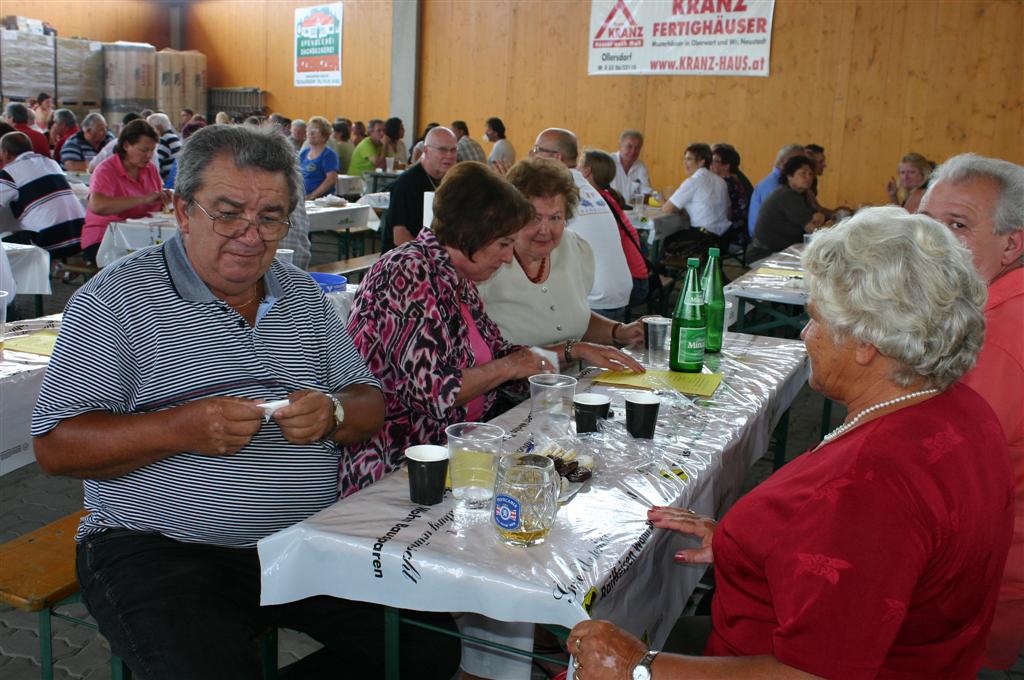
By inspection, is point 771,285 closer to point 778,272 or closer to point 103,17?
point 778,272

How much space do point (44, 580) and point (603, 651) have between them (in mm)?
1321

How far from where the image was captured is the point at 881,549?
1.12 meters

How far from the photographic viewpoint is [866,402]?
1.38m

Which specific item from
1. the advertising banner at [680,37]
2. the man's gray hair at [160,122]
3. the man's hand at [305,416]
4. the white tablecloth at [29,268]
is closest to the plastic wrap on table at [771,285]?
the man's hand at [305,416]

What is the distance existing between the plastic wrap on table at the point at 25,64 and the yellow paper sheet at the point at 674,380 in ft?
47.9

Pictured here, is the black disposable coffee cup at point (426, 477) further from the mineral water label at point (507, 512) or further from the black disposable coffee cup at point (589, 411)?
the black disposable coffee cup at point (589, 411)

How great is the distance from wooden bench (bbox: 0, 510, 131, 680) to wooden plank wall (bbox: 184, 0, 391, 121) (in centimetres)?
1311

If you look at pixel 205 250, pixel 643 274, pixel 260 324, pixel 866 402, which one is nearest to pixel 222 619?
pixel 260 324

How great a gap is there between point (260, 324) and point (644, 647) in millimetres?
1073

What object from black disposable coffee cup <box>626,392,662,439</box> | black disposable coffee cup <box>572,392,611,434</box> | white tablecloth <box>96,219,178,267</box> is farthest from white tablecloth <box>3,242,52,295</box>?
black disposable coffee cup <box>626,392,662,439</box>

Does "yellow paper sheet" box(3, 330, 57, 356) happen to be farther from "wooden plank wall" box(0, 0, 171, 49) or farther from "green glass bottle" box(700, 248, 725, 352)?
"wooden plank wall" box(0, 0, 171, 49)

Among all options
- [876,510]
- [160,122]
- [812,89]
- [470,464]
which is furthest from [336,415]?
[812,89]

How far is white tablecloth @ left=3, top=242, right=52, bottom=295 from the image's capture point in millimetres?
4758

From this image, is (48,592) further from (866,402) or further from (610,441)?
(866,402)
